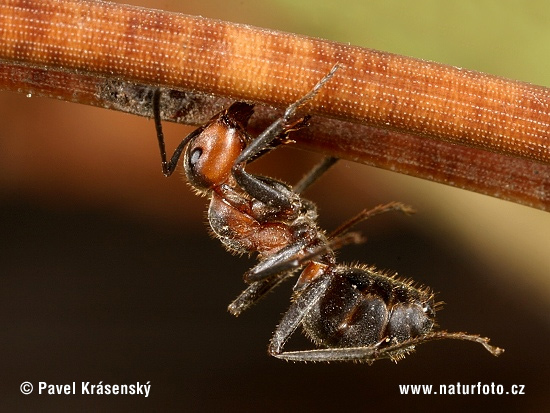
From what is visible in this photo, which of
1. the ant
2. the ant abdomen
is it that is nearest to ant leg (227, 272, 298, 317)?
the ant

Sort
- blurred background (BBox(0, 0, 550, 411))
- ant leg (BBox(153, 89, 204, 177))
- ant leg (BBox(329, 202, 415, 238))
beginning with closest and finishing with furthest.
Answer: ant leg (BBox(153, 89, 204, 177))
ant leg (BBox(329, 202, 415, 238))
blurred background (BBox(0, 0, 550, 411))

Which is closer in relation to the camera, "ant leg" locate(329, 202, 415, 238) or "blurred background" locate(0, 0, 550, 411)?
"ant leg" locate(329, 202, 415, 238)

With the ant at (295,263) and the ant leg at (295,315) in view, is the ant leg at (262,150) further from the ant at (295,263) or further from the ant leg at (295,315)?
the ant leg at (295,315)

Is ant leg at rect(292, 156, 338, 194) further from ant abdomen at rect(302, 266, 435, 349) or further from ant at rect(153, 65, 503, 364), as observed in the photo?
ant abdomen at rect(302, 266, 435, 349)

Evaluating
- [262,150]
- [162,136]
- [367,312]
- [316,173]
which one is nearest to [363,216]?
[316,173]

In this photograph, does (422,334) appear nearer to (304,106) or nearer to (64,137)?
(304,106)

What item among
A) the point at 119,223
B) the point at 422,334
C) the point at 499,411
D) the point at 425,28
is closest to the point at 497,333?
the point at 499,411
